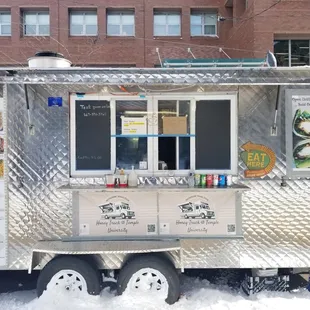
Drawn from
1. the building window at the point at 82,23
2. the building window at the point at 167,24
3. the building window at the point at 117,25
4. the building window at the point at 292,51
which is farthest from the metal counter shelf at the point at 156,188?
the building window at the point at 82,23

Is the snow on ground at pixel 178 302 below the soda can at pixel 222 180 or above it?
below

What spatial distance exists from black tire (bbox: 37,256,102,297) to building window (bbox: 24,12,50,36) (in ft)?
68.3

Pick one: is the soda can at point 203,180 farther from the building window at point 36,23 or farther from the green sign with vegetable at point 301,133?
the building window at point 36,23

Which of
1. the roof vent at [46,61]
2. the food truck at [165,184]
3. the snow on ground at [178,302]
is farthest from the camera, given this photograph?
the roof vent at [46,61]

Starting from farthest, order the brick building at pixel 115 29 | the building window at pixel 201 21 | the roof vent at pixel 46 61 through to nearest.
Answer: the building window at pixel 201 21 < the brick building at pixel 115 29 < the roof vent at pixel 46 61

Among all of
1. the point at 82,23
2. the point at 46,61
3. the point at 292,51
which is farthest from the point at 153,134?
the point at 82,23

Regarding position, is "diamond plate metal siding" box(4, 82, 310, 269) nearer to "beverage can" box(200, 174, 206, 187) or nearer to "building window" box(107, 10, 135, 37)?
"beverage can" box(200, 174, 206, 187)

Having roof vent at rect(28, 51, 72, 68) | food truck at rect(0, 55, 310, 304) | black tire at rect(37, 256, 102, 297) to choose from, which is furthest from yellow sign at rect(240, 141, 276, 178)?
roof vent at rect(28, 51, 72, 68)

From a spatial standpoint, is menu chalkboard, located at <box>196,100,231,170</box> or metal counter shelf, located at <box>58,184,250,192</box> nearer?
metal counter shelf, located at <box>58,184,250,192</box>

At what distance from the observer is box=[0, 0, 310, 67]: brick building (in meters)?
21.3

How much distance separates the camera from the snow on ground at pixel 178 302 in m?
3.98

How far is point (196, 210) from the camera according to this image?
435cm

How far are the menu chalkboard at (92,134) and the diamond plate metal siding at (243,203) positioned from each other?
0.21m

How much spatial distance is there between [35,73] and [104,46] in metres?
18.6
